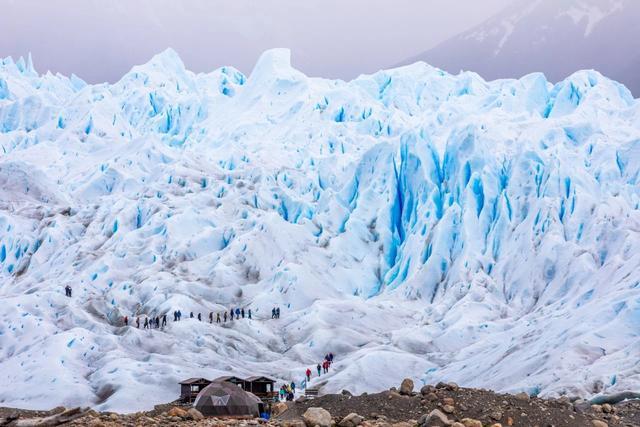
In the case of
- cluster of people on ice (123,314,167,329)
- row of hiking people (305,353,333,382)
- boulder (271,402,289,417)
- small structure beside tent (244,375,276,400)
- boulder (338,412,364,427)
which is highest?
cluster of people on ice (123,314,167,329)

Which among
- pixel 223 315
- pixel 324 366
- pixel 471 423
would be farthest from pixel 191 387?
pixel 471 423

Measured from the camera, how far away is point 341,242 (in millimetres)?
77562

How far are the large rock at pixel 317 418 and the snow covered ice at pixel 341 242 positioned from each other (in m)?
21.9

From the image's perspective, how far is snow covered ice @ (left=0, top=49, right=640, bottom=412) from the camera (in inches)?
2052

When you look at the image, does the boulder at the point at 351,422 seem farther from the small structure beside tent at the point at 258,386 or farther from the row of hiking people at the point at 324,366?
the row of hiking people at the point at 324,366

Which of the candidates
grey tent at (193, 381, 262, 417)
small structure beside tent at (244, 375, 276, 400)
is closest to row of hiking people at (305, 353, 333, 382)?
small structure beside tent at (244, 375, 276, 400)

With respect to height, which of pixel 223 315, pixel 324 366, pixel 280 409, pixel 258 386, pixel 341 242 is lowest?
pixel 280 409

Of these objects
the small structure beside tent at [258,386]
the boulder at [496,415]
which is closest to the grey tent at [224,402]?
the small structure beside tent at [258,386]

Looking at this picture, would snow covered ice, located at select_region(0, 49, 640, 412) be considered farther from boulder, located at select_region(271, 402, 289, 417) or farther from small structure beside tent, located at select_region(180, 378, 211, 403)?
boulder, located at select_region(271, 402, 289, 417)

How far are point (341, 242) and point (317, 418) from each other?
58113 millimetres

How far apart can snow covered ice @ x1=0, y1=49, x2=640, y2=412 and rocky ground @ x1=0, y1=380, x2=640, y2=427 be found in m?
15.6

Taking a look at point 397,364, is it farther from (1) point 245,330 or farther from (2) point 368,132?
(2) point 368,132

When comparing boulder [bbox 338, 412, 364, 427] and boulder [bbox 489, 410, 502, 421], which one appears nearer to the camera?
boulder [bbox 338, 412, 364, 427]

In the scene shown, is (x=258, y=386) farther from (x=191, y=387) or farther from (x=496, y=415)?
(x=496, y=415)
